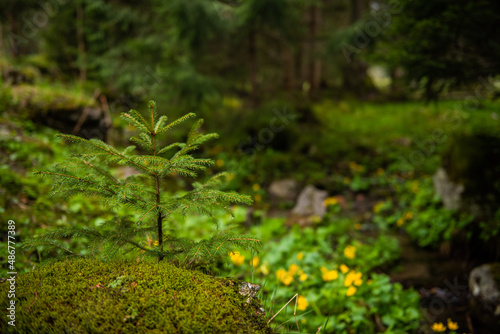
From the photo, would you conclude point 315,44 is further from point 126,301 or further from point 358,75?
point 126,301

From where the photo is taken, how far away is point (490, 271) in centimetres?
303

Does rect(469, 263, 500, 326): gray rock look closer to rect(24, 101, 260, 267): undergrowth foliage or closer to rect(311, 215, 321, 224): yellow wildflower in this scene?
rect(311, 215, 321, 224): yellow wildflower

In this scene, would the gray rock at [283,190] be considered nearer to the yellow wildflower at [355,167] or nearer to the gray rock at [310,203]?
the gray rock at [310,203]

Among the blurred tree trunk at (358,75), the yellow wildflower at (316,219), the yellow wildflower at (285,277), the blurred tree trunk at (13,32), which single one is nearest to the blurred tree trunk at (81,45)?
the blurred tree trunk at (13,32)

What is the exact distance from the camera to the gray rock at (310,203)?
5.64 m

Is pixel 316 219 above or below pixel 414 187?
below

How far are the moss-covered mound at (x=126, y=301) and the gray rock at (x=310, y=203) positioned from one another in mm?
4248

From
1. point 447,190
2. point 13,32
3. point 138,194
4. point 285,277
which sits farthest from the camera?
point 13,32

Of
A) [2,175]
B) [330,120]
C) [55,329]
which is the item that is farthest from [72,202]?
[330,120]

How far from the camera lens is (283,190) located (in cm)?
665

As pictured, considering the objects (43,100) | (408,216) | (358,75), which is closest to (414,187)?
(408,216)

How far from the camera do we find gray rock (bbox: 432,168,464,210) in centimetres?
427

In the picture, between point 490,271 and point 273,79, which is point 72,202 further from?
point 273,79

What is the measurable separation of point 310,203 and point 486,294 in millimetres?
3300
